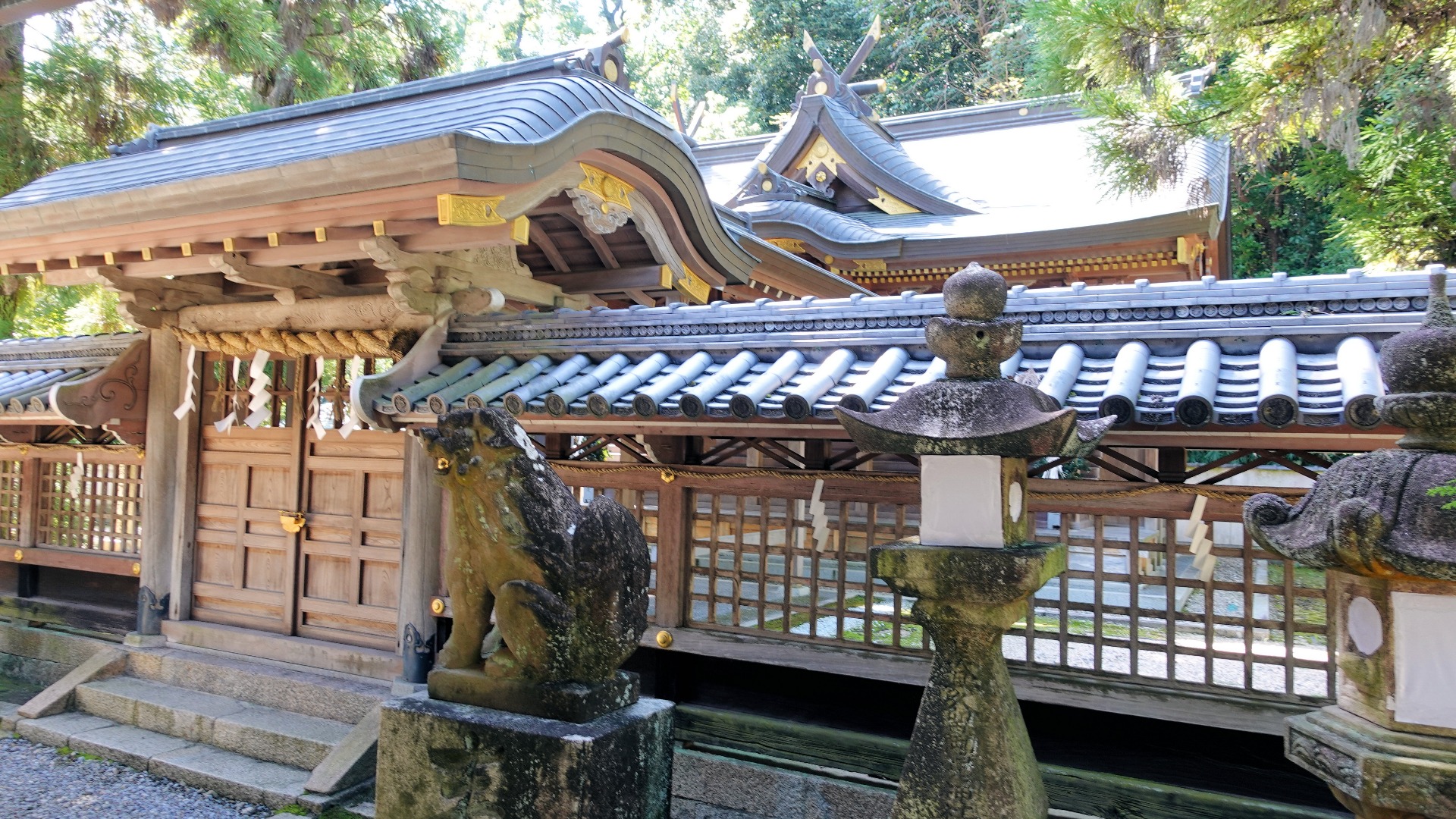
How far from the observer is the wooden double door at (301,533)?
6.67m

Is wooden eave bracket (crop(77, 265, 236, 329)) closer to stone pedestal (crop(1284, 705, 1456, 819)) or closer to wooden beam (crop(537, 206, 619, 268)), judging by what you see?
wooden beam (crop(537, 206, 619, 268))

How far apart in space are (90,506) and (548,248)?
200 inches

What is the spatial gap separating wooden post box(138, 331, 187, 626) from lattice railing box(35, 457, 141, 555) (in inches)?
18.3

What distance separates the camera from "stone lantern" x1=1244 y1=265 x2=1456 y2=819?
2.42 meters

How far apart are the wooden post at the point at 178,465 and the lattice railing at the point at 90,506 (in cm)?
62

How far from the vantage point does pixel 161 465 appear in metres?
7.57

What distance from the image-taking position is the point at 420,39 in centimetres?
1288

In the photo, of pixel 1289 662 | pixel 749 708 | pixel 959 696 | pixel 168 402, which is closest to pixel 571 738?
pixel 959 696

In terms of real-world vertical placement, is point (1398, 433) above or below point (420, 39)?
below

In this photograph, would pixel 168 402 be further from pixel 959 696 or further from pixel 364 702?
pixel 959 696

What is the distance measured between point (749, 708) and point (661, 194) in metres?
3.47

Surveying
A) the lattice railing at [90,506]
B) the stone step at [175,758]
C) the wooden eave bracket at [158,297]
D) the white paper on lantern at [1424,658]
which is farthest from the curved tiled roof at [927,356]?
the lattice railing at [90,506]

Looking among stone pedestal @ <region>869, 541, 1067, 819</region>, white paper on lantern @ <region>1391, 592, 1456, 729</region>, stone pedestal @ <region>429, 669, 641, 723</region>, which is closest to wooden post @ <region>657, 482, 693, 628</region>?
stone pedestal @ <region>429, 669, 641, 723</region>

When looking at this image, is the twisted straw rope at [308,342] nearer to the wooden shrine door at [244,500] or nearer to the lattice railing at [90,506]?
the wooden shrine door at [244,500]
